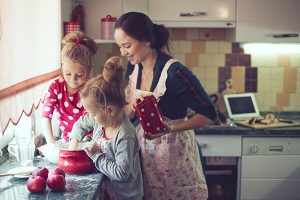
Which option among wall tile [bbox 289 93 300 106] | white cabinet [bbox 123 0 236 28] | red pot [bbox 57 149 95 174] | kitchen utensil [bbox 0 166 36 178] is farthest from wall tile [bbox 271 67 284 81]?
kitchen utensil [bbox 0 166 36 178]

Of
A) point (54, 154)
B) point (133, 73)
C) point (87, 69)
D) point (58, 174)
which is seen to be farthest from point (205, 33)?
point (58, 174)

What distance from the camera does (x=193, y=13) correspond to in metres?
3.29

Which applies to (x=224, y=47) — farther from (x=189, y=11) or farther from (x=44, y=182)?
(x=44, y=182)

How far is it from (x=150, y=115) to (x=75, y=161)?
35 centimetres

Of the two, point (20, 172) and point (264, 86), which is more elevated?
point (264, 86)

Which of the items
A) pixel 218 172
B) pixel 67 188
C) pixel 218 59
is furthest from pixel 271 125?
pixel 67 188


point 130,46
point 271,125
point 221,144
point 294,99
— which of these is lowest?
point 221,144

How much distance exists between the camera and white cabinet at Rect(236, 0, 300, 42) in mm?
3328

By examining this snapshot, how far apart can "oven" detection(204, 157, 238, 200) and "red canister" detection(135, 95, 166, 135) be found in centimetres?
131

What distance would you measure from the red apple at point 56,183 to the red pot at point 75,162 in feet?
0.66

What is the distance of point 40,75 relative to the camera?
2037mm

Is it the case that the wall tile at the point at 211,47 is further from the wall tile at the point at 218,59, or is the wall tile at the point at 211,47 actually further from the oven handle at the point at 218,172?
the oven handle at the point at 218,172

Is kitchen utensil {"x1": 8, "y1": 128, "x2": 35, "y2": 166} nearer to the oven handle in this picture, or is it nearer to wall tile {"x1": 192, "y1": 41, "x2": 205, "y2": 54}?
the oven handle

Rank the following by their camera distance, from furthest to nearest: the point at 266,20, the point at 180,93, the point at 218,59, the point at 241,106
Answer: the point at 218,59, the point at 241,106, the point at 266,20, the point at 180,93
